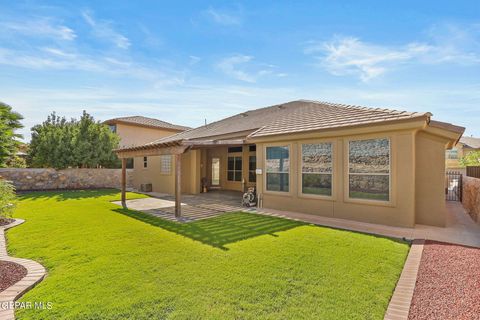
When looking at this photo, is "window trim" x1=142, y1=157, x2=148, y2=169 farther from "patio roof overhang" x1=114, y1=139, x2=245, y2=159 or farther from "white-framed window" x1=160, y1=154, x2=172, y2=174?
"patio roof overhang" x1=114, y1=139, x2=245, y2=159

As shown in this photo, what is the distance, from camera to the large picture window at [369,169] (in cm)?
777

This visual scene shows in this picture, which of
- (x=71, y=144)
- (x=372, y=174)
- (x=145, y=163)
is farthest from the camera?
(x=145, y=163)

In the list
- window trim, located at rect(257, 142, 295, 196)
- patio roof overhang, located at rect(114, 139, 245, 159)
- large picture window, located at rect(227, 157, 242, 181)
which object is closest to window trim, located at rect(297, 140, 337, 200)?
window trim, located at rect(257, 142, 295, 196)

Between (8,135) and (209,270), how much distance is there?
70.2ft

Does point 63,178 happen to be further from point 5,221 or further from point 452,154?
point 452,154

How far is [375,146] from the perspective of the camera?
7.95 meters

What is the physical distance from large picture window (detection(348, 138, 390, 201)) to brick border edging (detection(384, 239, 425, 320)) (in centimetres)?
262

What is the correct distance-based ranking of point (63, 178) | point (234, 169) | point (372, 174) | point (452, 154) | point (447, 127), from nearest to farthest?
point (447, 127), point (372, 174), point (234, 169), point (63, 178), point (452, 154)

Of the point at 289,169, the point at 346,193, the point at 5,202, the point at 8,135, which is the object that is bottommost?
the point at 5,202

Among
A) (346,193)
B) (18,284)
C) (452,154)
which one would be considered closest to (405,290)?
(346,193)

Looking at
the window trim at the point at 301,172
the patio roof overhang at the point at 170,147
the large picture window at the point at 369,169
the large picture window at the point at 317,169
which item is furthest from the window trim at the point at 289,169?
the large picture window at the point at 369,169

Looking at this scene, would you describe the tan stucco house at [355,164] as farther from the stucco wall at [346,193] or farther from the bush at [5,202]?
the bush at [5,202]

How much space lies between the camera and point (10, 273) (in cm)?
448

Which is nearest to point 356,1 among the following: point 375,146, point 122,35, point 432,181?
point 375,146
